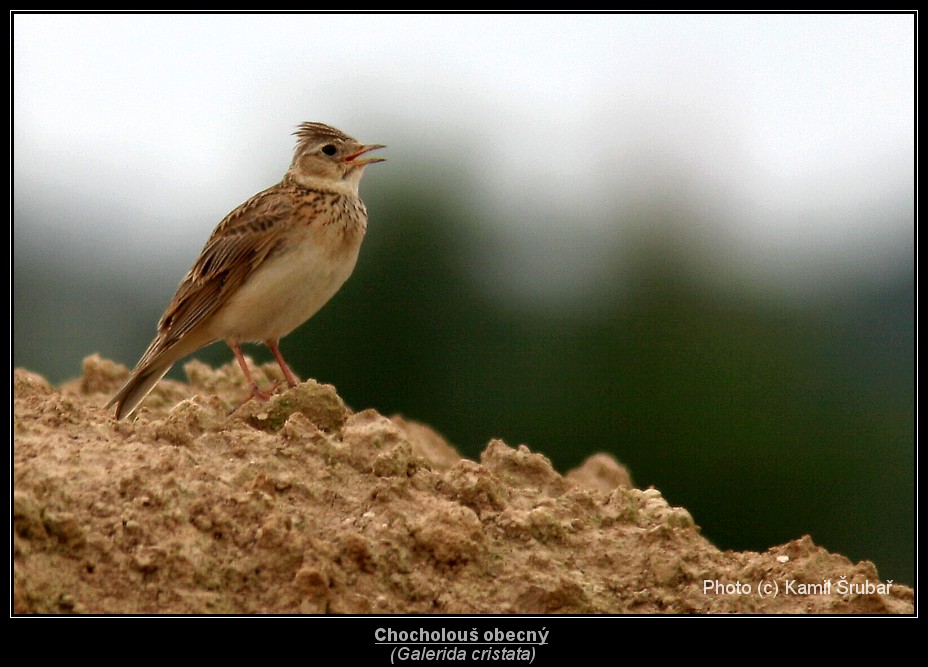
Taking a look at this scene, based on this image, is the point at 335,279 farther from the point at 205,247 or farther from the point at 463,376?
the point at 463,376

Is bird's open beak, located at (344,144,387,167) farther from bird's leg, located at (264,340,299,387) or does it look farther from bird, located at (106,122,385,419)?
bird's leg, located at (264,340,299,387)

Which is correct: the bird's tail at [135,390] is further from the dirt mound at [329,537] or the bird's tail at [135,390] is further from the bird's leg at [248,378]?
the dirt mound at [329,537]

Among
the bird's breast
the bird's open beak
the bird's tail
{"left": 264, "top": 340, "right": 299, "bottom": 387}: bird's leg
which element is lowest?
the bird's tail

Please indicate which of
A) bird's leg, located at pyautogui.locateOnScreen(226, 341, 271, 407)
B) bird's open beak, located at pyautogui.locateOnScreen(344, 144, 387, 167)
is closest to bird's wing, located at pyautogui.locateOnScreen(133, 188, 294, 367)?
bird's leg, located at pyautogui.locateOnScreen(226, 341, 271, 407)

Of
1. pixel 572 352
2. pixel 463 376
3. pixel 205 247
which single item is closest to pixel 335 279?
pixel 205 247

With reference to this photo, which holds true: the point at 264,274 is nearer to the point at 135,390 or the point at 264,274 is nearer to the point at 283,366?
the point at 283,366

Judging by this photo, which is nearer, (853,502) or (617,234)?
(853,502)

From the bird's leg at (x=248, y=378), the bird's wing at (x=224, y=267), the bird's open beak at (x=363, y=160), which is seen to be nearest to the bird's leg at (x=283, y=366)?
the bird's leg at (x=248, y=378)

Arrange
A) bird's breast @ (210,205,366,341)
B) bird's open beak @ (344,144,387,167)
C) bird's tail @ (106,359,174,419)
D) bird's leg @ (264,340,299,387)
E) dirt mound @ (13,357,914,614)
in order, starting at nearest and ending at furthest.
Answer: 1. dirt mound @ (13,357,914,614)
2. bird's tail @ (106,359,174,419)
3. bird's leg @ (264,340,299,387)
4. bird's breast @ (210,205,366,341)
5. bird's open beak @ (344,144,387,167)
